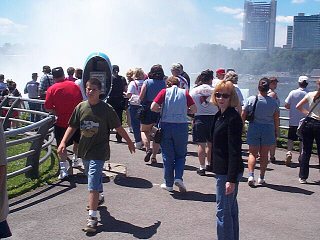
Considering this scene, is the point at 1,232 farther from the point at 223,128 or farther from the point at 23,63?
the point at 23,63

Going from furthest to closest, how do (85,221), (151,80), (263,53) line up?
(263,53)
(151,80)
(85,221)

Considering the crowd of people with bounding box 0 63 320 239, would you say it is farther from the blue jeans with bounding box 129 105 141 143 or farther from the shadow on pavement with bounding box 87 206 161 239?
the shadow on pavement with bounding box 87 206 161 239

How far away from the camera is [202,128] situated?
777cm

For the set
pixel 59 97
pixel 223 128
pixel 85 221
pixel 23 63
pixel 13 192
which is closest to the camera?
pixel 223 128

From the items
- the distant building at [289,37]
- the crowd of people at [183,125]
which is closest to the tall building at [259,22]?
the distant building at [289,37]

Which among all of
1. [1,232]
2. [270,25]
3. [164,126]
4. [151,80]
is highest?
[270,25]

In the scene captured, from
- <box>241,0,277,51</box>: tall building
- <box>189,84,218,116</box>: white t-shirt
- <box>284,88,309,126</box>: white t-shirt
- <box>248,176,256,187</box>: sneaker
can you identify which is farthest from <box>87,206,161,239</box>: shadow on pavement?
<box>241,0,277,51</box>: tall building

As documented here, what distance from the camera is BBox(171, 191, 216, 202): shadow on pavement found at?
6301 mm

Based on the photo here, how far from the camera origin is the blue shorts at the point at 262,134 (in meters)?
7.03

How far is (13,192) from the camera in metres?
6.33

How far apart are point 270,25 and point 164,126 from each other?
10645 cm

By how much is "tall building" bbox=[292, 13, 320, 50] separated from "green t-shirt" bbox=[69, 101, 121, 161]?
254 feet

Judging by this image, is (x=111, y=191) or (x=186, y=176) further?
(x=186, y=176)

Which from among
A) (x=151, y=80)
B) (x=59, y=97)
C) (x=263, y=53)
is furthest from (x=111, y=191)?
(x=263, y=53)
